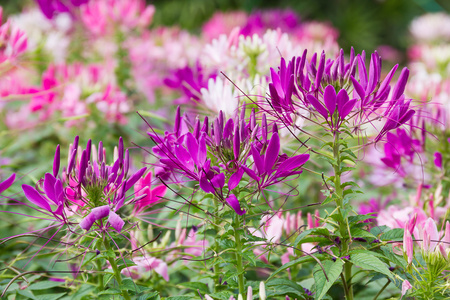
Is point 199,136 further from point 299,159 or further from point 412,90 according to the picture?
point 412,90

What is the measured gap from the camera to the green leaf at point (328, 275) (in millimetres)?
684

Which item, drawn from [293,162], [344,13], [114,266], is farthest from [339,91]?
[344,13]

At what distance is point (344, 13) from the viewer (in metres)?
5.36

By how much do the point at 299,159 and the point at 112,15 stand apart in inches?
65.0

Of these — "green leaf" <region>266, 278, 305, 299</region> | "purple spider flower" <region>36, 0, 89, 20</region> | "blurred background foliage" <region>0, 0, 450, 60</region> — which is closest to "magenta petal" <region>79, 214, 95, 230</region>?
"green leaf" <region>266, 278, 305, 299</region>

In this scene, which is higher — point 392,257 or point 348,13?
point 348,13

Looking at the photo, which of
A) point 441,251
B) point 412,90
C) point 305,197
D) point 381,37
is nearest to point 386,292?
point 441,251

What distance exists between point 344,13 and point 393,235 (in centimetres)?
500

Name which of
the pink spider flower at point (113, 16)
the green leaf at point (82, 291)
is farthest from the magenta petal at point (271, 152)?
the pink spider flower at point (113, 16)

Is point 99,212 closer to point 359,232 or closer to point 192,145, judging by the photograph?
point 192,145

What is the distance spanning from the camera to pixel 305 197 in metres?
1.78

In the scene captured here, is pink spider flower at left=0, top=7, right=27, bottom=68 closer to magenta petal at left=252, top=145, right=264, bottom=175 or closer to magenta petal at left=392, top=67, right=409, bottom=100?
magenta petal at left=252, top=145, right=264, bottom=175

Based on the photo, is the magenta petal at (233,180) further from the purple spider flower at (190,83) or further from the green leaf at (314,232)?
the purple spider flower at (190,83)

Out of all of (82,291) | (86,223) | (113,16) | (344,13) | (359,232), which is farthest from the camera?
(344,13)
